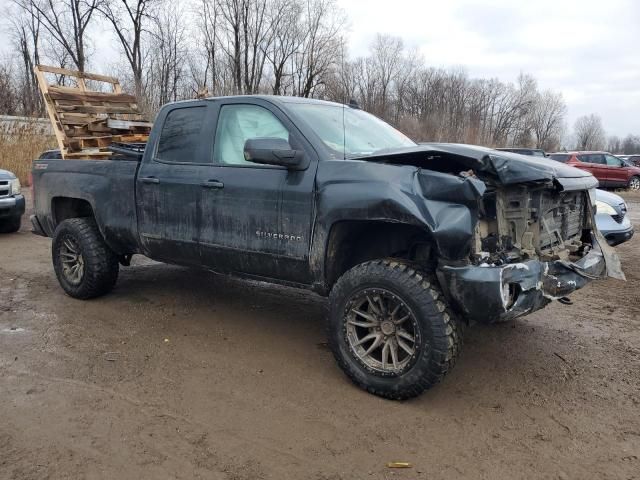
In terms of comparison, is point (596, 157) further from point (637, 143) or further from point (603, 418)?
point (637, 143)

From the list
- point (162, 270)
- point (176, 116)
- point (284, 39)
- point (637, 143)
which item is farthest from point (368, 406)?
point (637, 143)

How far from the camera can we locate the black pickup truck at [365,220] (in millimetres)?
3178

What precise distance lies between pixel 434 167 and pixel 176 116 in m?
2.42

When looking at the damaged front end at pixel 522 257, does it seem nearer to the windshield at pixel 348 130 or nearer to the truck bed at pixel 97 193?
the windshield at pixel 348 130

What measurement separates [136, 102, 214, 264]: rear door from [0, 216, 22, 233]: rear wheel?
20.0ft

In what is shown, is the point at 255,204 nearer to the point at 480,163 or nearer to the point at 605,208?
the point at 480,163

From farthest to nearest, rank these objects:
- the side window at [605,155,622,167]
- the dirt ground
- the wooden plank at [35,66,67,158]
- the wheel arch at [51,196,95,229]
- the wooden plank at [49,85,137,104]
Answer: the side window at [605,155,622,167] < the wooden plank at [49,85,137,104] < the wooden plank at [35,66,67,158] < the wheel arch at [51,196,95,229] < the dirt ground

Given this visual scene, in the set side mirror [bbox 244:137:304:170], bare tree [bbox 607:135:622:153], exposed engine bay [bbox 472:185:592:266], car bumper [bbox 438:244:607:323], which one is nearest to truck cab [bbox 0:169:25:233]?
side mirror [bbox 244:137:304:170]

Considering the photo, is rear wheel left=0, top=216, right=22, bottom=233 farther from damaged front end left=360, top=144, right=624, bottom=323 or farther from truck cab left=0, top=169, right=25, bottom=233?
damaged front end left=360, top=144, right=624, bottom=323

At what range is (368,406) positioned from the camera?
10.8 ft

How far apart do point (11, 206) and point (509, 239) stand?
28.9ft

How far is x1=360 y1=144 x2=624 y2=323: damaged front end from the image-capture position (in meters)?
3.11

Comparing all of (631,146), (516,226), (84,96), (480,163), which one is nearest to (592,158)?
(84,96)

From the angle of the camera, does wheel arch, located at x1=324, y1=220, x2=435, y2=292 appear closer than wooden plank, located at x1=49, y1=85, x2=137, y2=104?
Yes
